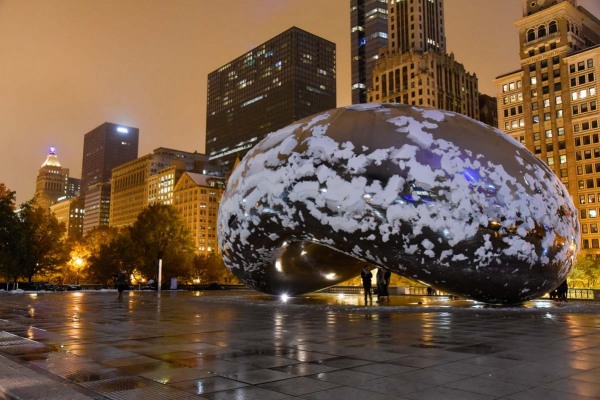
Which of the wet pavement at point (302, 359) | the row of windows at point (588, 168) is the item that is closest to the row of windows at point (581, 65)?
the row of windows at point (588, 168)

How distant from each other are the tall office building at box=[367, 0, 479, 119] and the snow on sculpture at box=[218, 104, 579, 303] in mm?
125634

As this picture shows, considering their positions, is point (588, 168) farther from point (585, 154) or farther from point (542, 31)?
point (542, 31)

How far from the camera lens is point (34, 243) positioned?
175 feet

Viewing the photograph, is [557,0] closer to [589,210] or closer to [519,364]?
[589,210]

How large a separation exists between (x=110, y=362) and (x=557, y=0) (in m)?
146

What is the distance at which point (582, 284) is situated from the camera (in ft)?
295

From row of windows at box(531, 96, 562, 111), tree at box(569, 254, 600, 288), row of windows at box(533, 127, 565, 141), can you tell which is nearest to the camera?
tree at box(569, 254, 600, 288)

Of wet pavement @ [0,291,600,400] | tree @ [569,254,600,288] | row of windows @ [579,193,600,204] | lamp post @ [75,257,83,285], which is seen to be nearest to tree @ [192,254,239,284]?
lamp post @ [75,257,83,285]

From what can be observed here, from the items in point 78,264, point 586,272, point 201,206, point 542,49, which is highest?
point 542,49

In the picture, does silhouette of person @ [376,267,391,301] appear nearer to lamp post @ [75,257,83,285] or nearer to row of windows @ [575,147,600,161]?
lamp post @ [75,257,83,285]

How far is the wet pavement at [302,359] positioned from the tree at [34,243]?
4260cm

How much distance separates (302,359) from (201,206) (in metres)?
159

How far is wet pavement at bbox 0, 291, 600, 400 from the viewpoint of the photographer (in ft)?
18.7

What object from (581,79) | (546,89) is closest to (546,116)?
(546,89)
